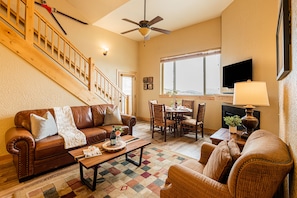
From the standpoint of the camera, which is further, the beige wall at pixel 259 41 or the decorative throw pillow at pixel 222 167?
the beige wall at pixel 259 41

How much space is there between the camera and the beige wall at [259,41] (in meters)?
2.63

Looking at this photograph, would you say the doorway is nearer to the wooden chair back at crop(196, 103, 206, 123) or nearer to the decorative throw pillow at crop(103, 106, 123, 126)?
the decorative throw pillow at crop(103, 106, 123, 126)

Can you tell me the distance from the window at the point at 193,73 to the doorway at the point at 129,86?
1498mm

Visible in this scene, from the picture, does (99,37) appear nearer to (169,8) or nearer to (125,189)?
(169,8)

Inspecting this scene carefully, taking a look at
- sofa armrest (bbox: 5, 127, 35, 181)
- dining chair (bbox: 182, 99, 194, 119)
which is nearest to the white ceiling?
dining chair (bbox: 182, 99, 194, 119)

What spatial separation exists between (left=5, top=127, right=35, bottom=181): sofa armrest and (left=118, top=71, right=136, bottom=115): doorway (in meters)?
4.09

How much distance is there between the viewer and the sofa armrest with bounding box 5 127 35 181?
2044mm

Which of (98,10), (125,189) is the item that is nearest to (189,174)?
(125,189)

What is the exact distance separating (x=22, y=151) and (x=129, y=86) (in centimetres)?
486

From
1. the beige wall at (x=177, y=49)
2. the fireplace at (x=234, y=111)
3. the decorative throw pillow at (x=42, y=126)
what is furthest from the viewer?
the beige wall at (x=177, y=49)

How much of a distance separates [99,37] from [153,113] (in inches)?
145

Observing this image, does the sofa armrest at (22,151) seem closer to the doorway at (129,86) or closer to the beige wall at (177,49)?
the doorway at (129,86)

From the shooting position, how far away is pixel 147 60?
659 cm

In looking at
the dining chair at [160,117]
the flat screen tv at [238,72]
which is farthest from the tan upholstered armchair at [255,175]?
the dining chair at [160,117]
